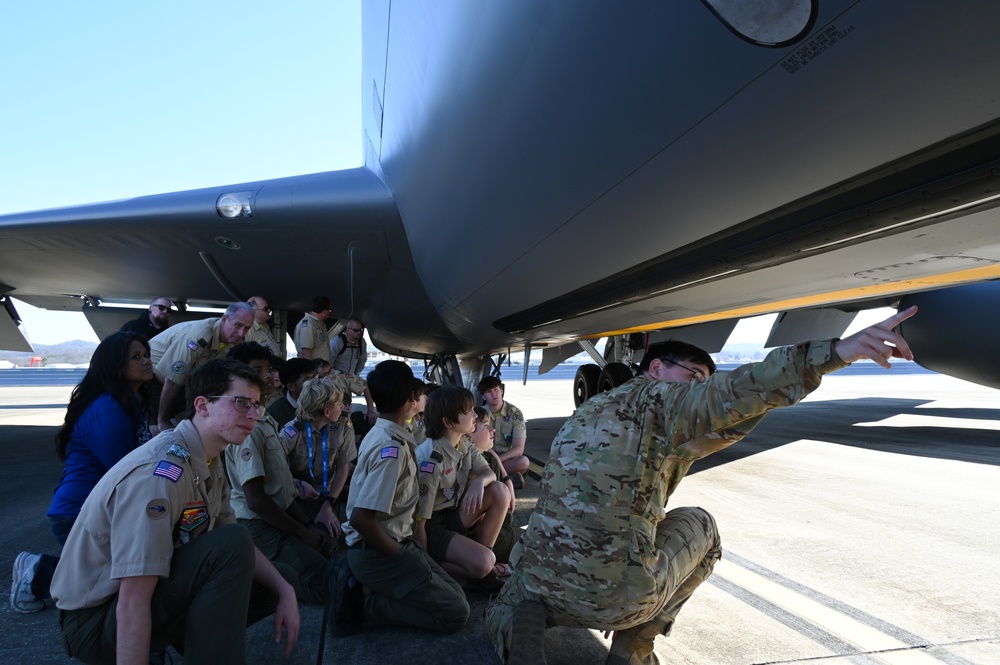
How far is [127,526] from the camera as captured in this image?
1.53m

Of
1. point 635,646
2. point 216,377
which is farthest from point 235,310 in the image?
point 635,646

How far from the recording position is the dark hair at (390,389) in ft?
8.68

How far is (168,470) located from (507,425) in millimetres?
3565

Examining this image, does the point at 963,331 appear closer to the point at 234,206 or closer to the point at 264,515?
the point at 264,515

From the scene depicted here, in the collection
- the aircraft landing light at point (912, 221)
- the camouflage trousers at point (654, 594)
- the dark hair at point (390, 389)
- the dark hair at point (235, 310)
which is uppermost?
the aircraft landing light at point (912, 221)

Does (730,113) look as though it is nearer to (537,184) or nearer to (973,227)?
(973,227)

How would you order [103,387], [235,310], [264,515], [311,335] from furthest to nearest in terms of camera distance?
[311,335] < [235,310] < [264,515] < [103,387]

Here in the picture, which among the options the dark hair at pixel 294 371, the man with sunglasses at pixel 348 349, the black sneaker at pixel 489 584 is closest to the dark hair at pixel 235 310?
the dark hair at pixel 294 371

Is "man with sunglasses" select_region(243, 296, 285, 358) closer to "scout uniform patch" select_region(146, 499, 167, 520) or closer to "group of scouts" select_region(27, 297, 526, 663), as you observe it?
"group of scouts" select_region(27, 297, 526, 663)

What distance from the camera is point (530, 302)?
424cm

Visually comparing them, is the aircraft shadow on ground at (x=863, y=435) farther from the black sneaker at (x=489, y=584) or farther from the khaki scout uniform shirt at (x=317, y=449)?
the black sneaker at (x=489, y=584)

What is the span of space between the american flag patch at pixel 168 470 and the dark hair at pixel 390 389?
42.2 inches

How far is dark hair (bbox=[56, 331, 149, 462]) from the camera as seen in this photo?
2.41 m


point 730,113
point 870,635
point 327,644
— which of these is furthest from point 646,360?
point 327,644
